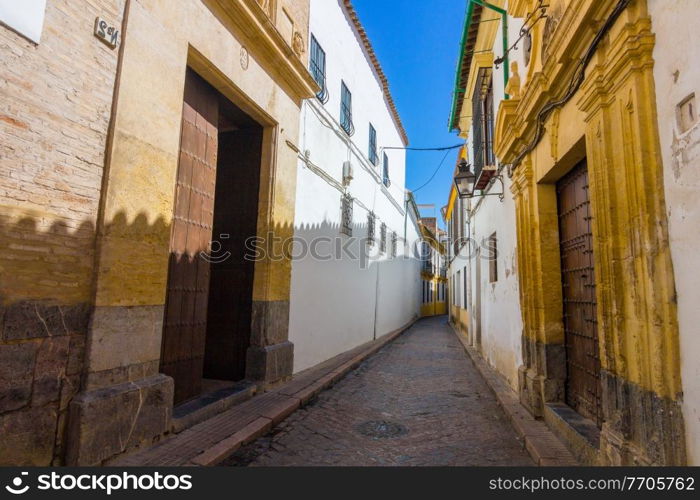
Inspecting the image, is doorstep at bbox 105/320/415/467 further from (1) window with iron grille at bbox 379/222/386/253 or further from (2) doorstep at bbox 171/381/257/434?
(1) window with iron grille at bbox 379/222/386/253

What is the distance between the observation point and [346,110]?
29.5 ft

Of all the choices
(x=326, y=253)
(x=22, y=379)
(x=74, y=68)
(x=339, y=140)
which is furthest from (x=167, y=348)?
(x=339, y=140)

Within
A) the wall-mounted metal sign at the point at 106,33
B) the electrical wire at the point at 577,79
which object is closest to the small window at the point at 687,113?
the electrical wire at the point at 577,79

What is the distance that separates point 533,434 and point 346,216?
5857 millimetres

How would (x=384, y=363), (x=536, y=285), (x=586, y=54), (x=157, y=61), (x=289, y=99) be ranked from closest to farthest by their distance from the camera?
(x=586, y=54) < (x=157, y=61) < (x=536, y=285) < (x=289, y=99) < (x=384, y=363)

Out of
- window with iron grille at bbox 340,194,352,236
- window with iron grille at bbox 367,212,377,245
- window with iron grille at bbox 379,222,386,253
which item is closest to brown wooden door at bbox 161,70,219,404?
window with iron grille at bbox 340,194,352,236

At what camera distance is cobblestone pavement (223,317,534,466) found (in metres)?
3.54

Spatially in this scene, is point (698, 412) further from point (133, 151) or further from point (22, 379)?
point (133, 151)

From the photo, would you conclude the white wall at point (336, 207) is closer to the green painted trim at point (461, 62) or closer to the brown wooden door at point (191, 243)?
the brown wooden door at point (191, 243)

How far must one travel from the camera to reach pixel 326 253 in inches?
299

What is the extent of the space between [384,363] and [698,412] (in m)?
6.61

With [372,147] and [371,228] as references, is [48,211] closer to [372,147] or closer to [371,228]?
[371,228]

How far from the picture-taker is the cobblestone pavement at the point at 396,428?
11.6 feet

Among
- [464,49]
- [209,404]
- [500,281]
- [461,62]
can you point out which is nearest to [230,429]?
[209,404]
